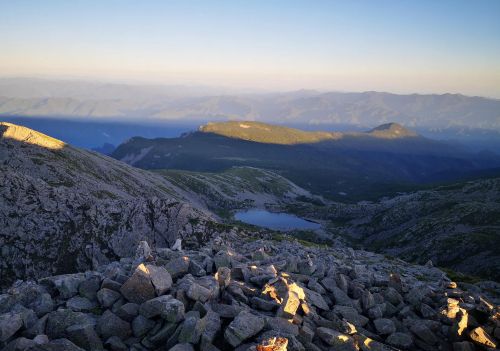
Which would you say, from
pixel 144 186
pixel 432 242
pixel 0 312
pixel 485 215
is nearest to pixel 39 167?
pixel 144 186

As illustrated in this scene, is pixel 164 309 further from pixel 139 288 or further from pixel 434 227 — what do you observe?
pixel 434 227

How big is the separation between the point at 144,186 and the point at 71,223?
2984 inches

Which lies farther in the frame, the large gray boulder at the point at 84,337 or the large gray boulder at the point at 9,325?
the large gray boulder at the point at 84,337

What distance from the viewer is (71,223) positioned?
4369 cm

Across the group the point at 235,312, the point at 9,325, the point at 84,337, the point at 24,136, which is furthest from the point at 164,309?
the point at 24,136

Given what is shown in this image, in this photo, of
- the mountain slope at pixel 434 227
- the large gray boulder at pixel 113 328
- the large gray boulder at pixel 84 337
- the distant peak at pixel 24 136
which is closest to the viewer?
the large gray boulder at pixel 84 337

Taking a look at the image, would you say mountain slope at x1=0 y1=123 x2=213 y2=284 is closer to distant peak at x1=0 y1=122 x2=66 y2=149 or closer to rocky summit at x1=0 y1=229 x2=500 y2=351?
rocky summit at x1=0 y1=229 x2=500 y2=351

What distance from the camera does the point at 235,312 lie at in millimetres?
18172

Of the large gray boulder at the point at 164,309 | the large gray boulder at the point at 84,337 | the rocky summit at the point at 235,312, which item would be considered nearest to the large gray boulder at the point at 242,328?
the rocky summit at the point at 235,312

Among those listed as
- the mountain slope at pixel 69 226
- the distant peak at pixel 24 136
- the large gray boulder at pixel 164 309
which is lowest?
the mountain slope at pixel 69 226

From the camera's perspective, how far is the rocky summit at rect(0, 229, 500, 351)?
1664 cm

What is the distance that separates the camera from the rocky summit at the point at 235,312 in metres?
16.6

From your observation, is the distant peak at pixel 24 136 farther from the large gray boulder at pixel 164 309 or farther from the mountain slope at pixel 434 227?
the large gray boulder at pixel 164 309

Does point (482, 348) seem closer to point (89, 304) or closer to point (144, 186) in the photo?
point (89, 304)
